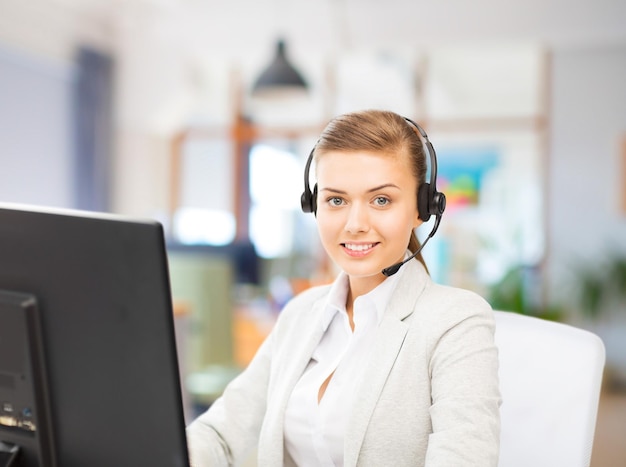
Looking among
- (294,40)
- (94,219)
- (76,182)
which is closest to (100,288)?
(94,219)

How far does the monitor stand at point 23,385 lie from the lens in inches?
32.7

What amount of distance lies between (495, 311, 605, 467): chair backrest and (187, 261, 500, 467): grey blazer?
190mm

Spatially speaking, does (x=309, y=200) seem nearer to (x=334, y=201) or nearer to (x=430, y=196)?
(x=334, y=201)

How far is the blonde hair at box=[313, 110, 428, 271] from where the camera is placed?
1.19 metres

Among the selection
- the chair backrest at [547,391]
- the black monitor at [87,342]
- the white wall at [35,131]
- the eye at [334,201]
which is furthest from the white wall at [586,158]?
the black monitor at [87,342]

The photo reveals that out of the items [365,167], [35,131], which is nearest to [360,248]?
[365,167]

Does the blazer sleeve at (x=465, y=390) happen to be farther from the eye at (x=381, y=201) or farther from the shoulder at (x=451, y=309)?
the eye at (x=381, y=201)

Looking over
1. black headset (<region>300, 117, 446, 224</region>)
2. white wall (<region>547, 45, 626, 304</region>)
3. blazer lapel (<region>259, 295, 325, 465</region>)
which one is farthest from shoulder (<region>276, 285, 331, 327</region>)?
white wall (<region>547, 45, 626, 304</region>)

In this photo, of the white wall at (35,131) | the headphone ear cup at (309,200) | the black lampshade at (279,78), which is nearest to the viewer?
the headphone ear cup at (309,200)

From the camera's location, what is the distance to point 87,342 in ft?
2.68

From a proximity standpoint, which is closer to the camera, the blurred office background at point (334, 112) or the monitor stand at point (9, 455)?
the monitor stand at point (9, 455)

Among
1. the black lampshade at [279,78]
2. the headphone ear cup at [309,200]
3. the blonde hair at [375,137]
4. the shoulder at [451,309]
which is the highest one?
the black lampshade at [279,78]

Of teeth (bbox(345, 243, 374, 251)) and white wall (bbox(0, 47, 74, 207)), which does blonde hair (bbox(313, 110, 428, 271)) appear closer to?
teeth (bbox(345, 243, 374, 251))

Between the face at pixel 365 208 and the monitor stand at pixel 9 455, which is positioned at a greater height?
the face at pixel 365 208
